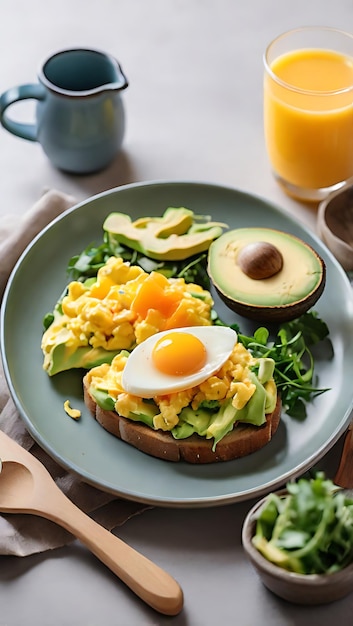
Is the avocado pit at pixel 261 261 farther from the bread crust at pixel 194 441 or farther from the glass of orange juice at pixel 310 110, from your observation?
the glass of orange juice at pixel 310 110

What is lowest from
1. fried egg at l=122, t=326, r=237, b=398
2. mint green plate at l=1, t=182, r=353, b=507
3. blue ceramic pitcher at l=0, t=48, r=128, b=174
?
mint green plate at l=1, t=182, r=353, b=507

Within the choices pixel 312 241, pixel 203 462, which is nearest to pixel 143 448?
pixel 203 462

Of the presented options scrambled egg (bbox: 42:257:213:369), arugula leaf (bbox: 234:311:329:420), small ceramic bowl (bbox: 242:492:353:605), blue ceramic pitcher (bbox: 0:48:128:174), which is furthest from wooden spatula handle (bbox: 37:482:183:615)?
blue ceramic pitcher (bbox: 0:48:128:174)

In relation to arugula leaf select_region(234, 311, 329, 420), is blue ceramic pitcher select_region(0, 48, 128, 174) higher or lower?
higher

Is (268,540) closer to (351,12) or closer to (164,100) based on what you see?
(164,100)

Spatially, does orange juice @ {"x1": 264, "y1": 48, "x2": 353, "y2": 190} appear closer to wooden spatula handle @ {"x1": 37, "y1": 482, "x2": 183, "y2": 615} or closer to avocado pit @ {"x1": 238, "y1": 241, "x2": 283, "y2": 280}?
avocado pit @ {"x1": 238, "y1": 241, "x2": 283, "y2": 280}

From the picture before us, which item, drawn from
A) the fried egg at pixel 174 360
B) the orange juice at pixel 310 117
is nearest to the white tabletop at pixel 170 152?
the orange juice at pixel 310 117
